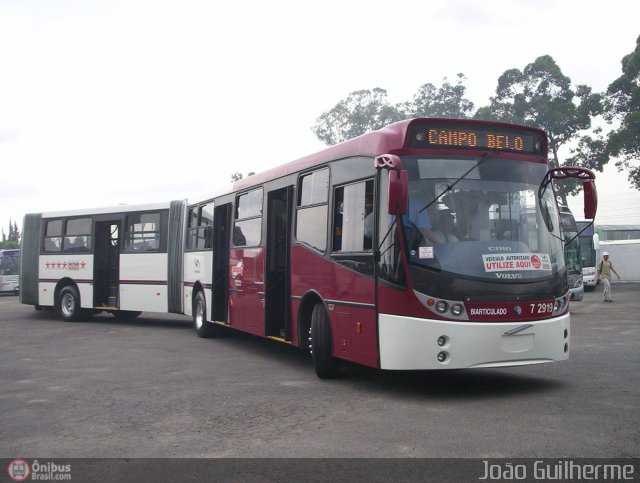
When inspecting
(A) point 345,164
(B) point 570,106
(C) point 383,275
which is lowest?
(C) point 383,275

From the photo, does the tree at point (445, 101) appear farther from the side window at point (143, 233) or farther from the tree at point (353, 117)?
the side window at point (143, 233)

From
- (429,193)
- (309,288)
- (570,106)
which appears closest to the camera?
(429,193)

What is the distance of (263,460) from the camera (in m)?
5.83

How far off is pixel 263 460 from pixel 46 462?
170 centimetres

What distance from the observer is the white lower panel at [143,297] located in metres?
18.3

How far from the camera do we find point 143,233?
749 inches

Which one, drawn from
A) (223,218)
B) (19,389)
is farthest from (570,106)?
(19,389)

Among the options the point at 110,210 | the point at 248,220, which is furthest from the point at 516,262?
the point at 110,210

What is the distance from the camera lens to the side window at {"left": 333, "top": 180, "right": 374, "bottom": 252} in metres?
8.77

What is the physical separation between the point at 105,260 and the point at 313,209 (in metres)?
11.3

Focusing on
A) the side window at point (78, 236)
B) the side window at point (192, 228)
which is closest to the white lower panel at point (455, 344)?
the side window at point (192, 228)

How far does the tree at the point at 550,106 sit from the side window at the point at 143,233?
103 feet

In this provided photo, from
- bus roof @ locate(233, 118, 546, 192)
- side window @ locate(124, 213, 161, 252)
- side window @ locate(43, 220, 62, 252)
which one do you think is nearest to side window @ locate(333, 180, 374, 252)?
bus roof @ locate(233, 118, 546, 192)

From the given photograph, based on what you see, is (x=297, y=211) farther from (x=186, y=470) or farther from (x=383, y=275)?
(x=186, y=470)
